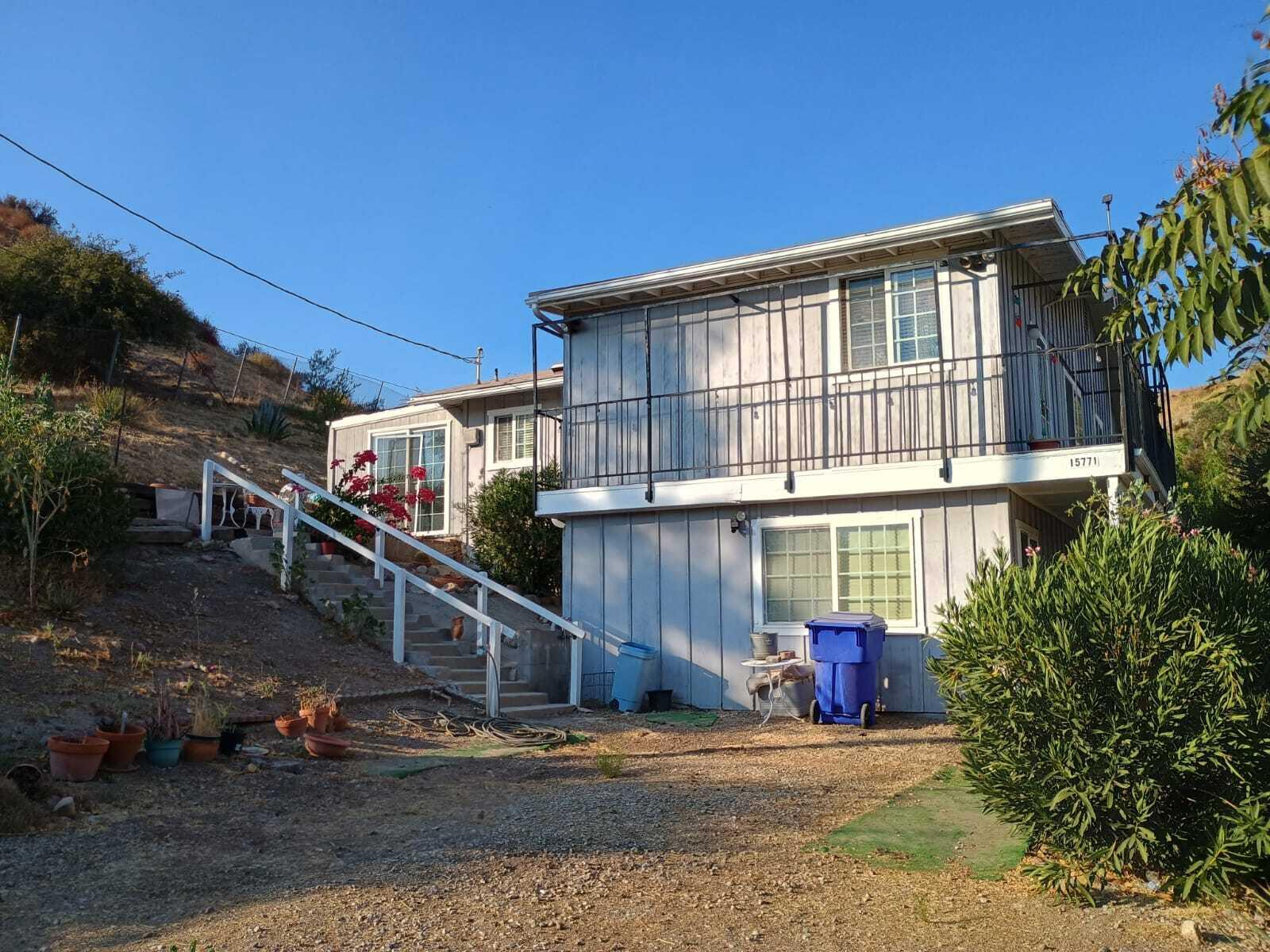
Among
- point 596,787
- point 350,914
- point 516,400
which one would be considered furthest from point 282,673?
point 516,400

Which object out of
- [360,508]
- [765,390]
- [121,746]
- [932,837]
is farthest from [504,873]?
[360,508]

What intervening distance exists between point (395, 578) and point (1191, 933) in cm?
919

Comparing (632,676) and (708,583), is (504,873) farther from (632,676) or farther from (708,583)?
(708,583)

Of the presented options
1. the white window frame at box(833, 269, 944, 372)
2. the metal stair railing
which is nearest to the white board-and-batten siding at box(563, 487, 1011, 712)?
the metal stair railing

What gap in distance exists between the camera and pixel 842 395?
12.1 metres

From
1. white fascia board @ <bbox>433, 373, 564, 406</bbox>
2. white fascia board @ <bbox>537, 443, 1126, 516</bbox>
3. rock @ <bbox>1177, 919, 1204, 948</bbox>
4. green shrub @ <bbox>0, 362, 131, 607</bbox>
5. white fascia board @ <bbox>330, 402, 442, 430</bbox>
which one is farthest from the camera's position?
white fascia board @ <bbox>330, 402, 442, 430</bbox>

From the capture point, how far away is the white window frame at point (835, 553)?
1120cm

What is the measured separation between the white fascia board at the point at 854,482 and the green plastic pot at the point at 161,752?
20.1 ft

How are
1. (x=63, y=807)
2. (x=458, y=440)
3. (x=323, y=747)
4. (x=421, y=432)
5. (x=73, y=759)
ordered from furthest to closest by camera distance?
1. (x=421, y=432)
2. (x=458, y=440)
3. (x=323, y=747)
4. (x=73, y=759)
5. (x=63, y=807)

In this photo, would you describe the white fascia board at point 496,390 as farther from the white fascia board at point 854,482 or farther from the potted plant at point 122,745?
the potted plant at point 122,745

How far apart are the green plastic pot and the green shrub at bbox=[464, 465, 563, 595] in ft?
25.9

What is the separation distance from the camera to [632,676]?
12047 mm

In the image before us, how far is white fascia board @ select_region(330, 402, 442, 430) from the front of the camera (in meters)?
19.6

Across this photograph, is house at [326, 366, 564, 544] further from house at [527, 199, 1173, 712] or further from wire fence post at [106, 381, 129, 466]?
house at [527, 199, 1173, 712]
